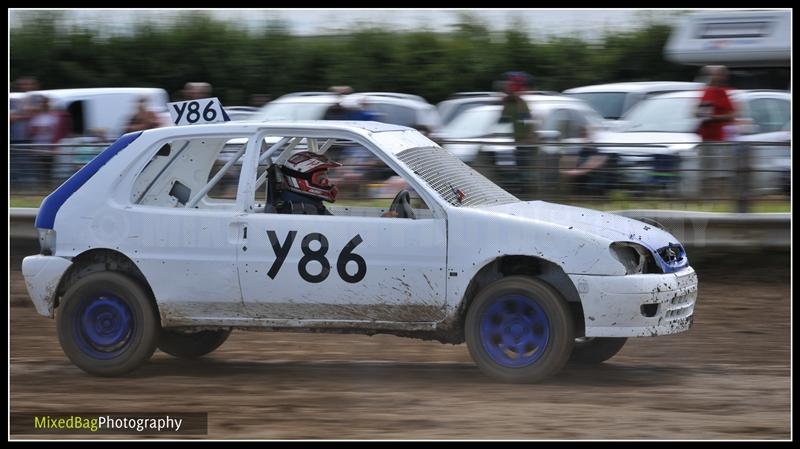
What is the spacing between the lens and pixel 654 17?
25891mm

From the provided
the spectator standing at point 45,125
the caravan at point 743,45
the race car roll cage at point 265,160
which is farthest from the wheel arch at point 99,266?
the caravan at point 743,45

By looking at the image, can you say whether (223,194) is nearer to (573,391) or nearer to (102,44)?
(573,391)

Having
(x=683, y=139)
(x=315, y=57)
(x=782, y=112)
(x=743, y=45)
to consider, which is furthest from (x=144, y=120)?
(x=315, y=57)

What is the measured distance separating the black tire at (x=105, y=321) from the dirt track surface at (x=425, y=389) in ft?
0.41

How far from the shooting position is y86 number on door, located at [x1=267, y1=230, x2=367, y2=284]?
715 cm

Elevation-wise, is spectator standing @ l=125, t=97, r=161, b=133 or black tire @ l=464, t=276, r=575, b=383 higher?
spectator standing @ l=125, t=97, r=161, b=133

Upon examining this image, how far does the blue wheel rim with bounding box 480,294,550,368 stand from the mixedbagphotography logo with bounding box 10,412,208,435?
174 centimetres

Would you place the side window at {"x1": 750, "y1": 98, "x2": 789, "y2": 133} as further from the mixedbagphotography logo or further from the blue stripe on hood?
the mixedbagphotography logo

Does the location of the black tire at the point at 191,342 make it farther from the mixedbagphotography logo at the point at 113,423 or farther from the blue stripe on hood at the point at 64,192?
the mixedbagphotography logo at the point at 113,423

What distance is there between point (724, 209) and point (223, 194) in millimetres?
5443

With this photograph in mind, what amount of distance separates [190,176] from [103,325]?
46.4 inches

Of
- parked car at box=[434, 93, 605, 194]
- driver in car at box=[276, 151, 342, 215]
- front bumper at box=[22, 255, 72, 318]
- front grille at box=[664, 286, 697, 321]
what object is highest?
driver in car at box=[276, 151, 342, 215]

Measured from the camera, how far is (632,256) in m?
7.14

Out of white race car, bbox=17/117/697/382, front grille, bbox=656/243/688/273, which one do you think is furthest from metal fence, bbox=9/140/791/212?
front grille, bbox=656/243/688/273
